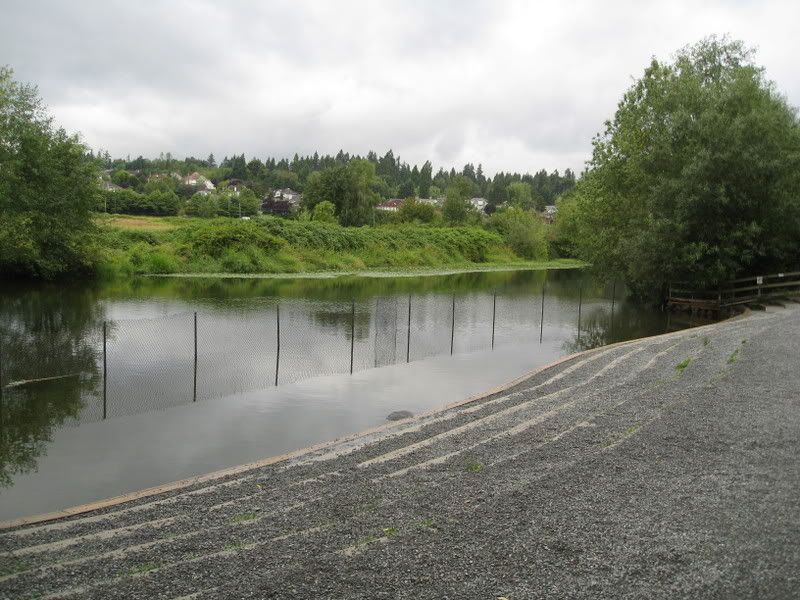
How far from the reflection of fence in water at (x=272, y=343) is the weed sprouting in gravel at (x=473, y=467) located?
26.5ft

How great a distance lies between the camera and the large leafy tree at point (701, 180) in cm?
3047

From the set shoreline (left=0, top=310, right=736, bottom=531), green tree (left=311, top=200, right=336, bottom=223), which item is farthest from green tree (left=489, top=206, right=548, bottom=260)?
shoreline (left=0, top=310, right=736, bottom=531)

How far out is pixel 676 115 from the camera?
107ft

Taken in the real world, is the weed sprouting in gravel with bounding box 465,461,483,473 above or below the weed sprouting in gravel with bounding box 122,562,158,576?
above

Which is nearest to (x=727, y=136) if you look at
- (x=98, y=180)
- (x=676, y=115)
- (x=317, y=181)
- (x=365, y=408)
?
(x=676, y=115)

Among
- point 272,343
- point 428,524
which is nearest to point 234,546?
point 428,524

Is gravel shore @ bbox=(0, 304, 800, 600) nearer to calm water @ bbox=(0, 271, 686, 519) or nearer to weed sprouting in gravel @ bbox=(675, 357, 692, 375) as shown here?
calm water @ bbox=(0, 271, 686, 519)

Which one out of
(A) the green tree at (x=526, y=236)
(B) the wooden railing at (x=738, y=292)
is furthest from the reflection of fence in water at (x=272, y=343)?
(A) the green tree at (x=526, y=236)

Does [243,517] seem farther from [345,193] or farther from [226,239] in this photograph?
[345,193]

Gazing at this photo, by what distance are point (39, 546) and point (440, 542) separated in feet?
15.3

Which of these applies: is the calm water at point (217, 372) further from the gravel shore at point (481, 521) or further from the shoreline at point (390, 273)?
the shoreline at point (390, 273)

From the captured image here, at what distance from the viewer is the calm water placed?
12.2 m

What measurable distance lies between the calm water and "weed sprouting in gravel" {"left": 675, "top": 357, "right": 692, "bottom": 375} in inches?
180

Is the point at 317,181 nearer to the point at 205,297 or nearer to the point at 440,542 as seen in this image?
the point at 205,297
